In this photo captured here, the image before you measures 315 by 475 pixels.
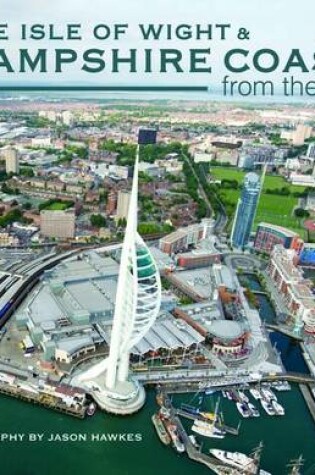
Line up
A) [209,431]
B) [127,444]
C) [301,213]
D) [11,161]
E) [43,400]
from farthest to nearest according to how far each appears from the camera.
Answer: [11,161]
[301,213]
[43,400]
[209,431]
[127,444]

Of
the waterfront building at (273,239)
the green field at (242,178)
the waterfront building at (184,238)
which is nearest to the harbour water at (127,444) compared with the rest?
the waterfront building at (184,238)

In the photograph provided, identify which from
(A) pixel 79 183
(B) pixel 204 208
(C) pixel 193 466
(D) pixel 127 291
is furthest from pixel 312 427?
(A) pixel 79 183

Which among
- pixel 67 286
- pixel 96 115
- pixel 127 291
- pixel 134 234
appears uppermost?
pixel 96 115

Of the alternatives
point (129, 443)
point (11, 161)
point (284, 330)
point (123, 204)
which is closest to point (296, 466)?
point (129, 443)

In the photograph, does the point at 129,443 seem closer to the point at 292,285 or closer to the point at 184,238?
the point at 292,285

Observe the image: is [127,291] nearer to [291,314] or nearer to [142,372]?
[142,372]

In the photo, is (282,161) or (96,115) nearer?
(282,161)
